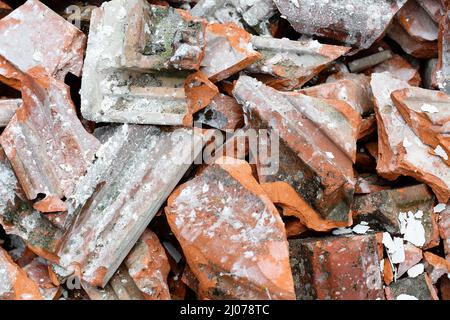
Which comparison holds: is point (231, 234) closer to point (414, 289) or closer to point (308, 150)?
point (308, 150)

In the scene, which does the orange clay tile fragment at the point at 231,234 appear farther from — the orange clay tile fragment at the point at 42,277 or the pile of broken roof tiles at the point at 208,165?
the orange clay tile fragment at the point at 42,277

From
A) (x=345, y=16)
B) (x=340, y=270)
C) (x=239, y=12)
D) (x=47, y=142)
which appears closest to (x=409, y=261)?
(x=340, y=270)

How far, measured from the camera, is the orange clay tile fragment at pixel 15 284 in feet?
9.00

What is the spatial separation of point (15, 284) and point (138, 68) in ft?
3.93

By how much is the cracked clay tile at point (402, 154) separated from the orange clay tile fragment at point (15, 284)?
1.84m

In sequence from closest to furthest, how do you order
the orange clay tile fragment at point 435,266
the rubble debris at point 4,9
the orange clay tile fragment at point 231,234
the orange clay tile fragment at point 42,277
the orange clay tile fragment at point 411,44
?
1. the orange clay tile fragment at point 231,234
2. the orange clay tile fragment at point 42,277
3. the orange clay tile fragment at point 435,266
4. the rubble debris at point 4,9
5. the orange clay tile fragment at point 411,44

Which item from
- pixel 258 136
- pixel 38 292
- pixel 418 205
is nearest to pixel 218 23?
pixel 258 136

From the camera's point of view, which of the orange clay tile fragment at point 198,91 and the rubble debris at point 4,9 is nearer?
the orange clay tile fragment at point 198,91

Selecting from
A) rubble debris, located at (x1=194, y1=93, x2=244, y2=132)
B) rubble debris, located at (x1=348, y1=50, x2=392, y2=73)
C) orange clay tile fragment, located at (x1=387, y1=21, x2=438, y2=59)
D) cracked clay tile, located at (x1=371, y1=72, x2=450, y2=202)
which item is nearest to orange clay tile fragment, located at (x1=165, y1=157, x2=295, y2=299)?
rubble debris, located at (x1=194, y1=93, x2=244, y2=132)

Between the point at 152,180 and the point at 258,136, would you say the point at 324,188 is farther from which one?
the point at 152,180

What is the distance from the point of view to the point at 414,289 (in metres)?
2.88

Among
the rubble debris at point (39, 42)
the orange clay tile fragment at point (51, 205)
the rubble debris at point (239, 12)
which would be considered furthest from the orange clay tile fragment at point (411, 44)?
the orange clay tile fragment at point (51, 205)

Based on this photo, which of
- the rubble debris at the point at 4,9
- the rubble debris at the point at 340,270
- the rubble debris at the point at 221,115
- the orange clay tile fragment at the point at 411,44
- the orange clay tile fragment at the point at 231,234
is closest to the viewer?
the orange clay tile fragment at the point at 231,234

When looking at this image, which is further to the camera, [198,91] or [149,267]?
[198,91]
